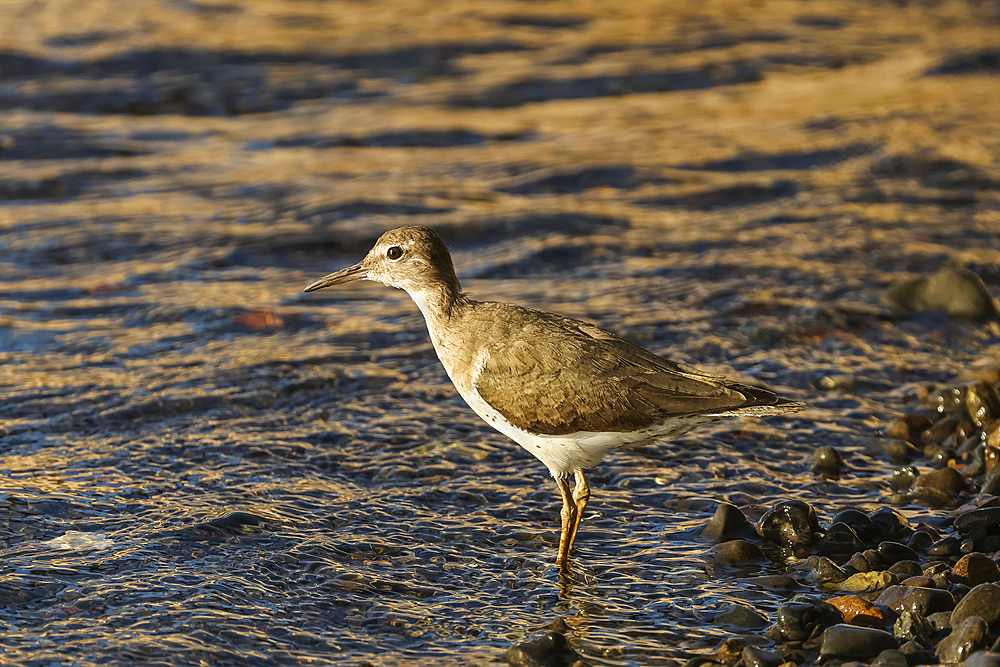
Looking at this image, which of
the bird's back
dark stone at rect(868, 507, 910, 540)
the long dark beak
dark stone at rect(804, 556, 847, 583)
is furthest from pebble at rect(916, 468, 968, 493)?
the long dark beak

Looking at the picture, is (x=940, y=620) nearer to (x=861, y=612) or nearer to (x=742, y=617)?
(x=861, y=612)

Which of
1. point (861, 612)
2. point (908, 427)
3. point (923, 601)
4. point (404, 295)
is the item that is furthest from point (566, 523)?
point (404, 295)

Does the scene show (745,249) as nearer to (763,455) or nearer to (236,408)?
(763,455)

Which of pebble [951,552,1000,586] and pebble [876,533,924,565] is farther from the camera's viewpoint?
pebble [876,533,924,565]

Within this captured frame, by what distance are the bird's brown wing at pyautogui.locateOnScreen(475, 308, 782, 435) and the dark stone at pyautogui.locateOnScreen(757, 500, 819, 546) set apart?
66 cm

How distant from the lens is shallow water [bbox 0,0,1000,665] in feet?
18.7

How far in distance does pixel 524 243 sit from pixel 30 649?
7.10 m

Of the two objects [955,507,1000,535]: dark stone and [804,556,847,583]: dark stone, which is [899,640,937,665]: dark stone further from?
[955,507,1000,535]: dark stone

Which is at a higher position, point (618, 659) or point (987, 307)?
A: point (987, 307)

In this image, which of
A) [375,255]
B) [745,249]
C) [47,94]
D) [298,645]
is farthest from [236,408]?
[47,94]

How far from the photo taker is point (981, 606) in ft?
16.0

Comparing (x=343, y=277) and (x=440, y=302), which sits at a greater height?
(x=343, y=277)

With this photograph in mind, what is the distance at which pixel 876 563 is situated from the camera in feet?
18.9

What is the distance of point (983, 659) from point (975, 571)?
1.12 metres
